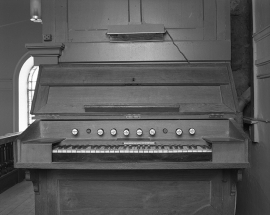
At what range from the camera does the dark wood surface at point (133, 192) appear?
2883 millimetres

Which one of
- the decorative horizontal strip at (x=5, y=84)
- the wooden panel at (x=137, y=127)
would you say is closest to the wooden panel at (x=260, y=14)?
the wooden panel at (x=137, y=127)

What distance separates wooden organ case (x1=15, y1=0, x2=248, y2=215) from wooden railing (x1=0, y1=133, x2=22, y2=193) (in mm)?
2283

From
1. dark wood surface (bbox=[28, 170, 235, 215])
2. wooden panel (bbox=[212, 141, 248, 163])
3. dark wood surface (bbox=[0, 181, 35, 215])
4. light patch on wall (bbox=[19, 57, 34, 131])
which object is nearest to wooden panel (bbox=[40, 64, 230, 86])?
wooden panel (bbox=[212, 141, 248, 163])

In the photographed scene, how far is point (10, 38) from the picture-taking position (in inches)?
365

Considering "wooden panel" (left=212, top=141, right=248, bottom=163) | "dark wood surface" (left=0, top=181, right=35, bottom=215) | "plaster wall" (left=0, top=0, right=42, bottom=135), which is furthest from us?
"plaster wall" (left=0, top=0, right=42, bottom=135)

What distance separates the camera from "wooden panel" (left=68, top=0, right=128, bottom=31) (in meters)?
3.25

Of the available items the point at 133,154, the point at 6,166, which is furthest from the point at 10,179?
the point at 133,154

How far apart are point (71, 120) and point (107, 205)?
31.3 inches

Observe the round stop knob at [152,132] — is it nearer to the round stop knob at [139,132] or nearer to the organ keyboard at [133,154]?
the round stop knob at [139,132]

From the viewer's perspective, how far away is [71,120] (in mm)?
2920

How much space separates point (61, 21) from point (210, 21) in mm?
1403

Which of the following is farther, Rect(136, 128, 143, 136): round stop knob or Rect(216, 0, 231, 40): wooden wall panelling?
Rect(216, 0, 231, 40): wooden wall panelling

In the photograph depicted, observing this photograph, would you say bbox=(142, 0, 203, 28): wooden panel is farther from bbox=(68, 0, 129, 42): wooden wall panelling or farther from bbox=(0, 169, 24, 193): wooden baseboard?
bbox=(0, 169, 24, 193): wooden baseboard

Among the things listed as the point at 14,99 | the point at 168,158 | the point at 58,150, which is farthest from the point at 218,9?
the point at 14,99
